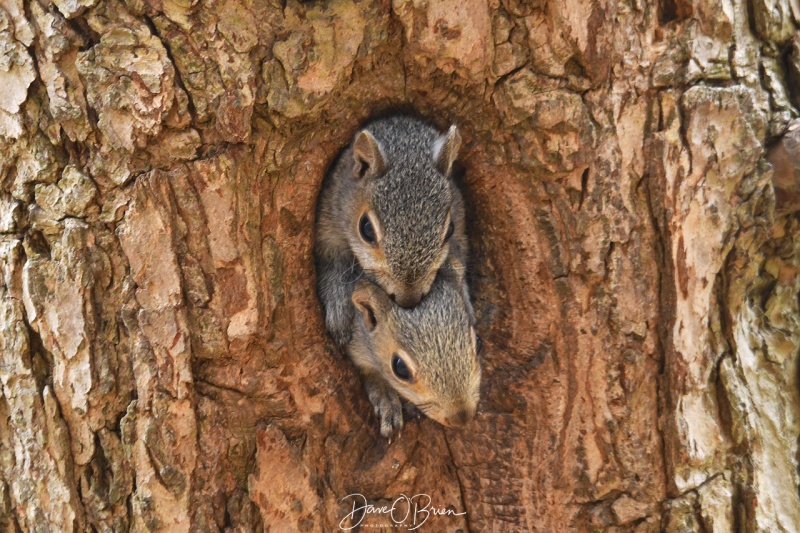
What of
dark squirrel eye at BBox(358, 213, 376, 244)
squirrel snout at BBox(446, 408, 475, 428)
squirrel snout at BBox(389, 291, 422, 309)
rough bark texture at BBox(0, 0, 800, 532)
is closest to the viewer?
rough bark texture at BBox(0, 0, 800, 532)

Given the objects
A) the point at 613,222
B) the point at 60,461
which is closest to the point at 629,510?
the point at 613,222

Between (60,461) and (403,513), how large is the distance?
4.85 feet

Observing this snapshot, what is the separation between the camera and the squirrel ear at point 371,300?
10.6 ft

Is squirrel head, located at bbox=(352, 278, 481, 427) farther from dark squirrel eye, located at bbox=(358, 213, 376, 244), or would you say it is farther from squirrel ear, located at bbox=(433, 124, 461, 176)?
squirrel ear, located at bbox=(433, 124, 461, 176)

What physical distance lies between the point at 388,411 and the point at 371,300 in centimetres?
54

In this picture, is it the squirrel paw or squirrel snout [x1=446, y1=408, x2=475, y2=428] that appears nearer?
squirrel snout [x1=446, y1=408, x2=475, y2=428]

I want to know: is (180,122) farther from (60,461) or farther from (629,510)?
(629,510)

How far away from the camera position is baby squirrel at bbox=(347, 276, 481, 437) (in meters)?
2.95

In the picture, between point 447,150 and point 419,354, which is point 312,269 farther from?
point 447,150

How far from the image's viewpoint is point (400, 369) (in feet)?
10.2

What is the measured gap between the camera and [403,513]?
3061 mm
